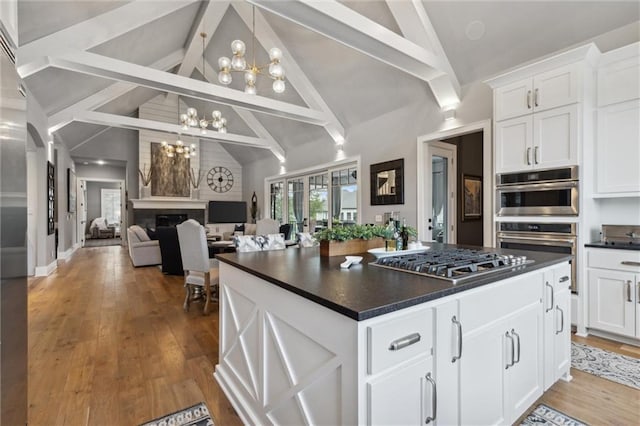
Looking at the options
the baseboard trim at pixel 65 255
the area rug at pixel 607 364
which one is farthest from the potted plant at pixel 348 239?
the baseboard trim at pixel 65 255

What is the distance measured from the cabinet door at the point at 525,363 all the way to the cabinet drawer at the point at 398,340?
0.68m

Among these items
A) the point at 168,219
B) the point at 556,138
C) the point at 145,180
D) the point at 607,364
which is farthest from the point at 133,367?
the point at 145,180

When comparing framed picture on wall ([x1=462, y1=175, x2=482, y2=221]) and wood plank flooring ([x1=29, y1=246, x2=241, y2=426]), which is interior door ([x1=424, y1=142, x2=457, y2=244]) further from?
wood plank flooring ([x1=29, y1=246, x2=241, y2=426])

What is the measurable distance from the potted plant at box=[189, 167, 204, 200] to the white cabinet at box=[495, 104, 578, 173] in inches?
335

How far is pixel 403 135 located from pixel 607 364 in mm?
3443

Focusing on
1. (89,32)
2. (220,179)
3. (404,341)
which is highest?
(89,32)

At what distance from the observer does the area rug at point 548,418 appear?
163cm

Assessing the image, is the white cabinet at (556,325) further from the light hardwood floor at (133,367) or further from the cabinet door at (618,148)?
the cabinet door at (618,148)

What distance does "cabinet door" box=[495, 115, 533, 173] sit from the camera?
299cm

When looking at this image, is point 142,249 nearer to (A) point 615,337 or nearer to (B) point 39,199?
(B) point 39,199

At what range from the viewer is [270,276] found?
1385mm

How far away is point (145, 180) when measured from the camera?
28.5 feet


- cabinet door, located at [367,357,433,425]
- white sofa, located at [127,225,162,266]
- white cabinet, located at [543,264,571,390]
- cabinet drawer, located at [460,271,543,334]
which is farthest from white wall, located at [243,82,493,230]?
white sofa, located at [127,225,162,266]

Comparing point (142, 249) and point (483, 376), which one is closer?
point (483, 376)
